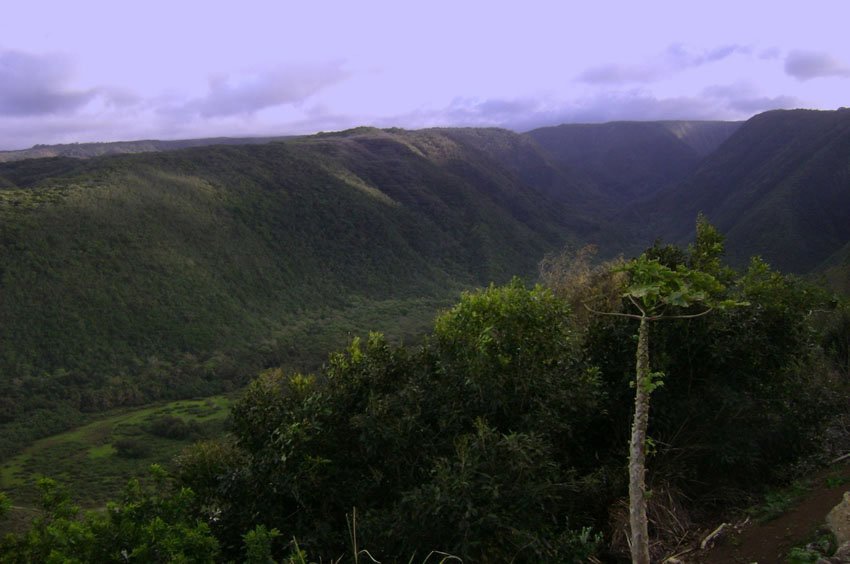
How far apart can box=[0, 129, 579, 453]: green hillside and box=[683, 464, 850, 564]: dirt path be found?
122 feet

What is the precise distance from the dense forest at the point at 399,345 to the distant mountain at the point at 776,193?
595mm

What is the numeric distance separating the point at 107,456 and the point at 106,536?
28.2 meters

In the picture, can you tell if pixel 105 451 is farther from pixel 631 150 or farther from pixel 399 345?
pixel 631 150

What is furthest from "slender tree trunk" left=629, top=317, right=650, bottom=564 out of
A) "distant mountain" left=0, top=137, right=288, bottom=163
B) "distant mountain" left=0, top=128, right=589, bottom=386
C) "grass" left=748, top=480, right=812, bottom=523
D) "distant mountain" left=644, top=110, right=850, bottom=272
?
"distant mountain" left=0, top=137, right=288, bottom=163

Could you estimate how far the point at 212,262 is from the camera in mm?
54031

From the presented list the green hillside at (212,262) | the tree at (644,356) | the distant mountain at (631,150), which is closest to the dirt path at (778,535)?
the tree at (644,356)

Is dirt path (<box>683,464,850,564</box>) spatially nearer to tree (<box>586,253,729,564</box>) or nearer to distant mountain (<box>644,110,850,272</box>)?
tree (<box>586,253,729,564</box>)

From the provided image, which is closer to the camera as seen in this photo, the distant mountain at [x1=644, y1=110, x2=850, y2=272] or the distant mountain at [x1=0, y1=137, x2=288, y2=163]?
the distant mountain at [x1=644, y1=110, x2=850, y2=272]

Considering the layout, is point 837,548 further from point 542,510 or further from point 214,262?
point 214,262

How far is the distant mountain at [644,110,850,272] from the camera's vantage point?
63.3 m

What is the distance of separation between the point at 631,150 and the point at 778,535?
17939 centimetres

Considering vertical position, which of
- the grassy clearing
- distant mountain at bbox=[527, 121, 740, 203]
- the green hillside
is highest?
distant mountain at bbox=[527, 121, 740, 203]

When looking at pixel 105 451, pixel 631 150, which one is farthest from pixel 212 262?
pixel 631 150

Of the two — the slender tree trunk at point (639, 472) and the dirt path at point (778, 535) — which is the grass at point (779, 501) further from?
the slender tree trunk at point (639, 472)
